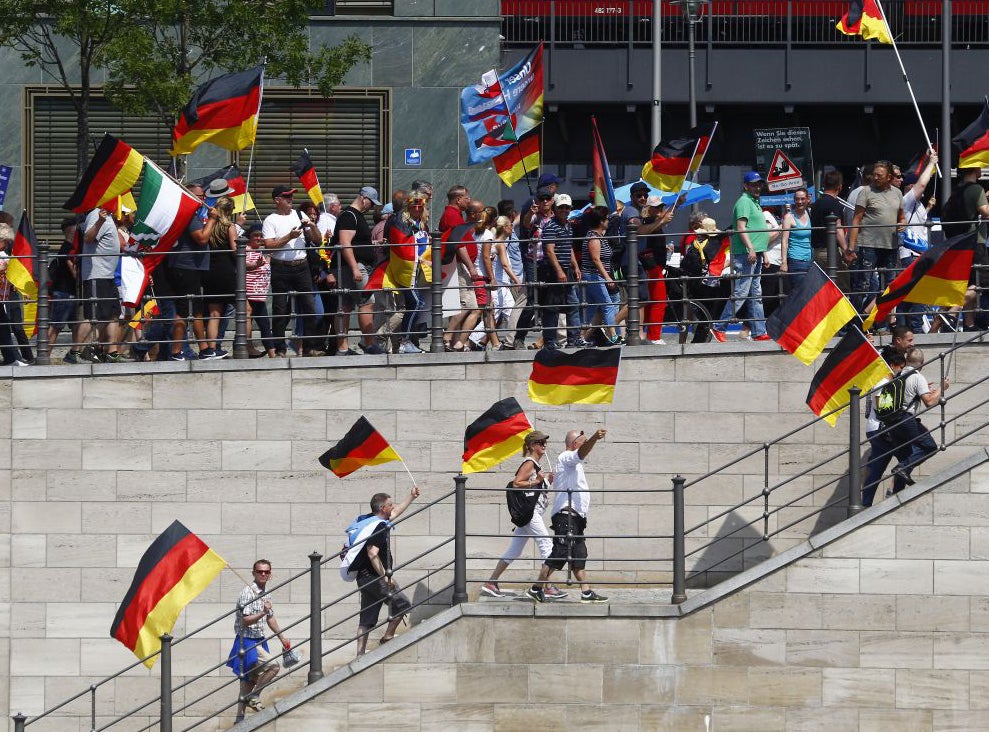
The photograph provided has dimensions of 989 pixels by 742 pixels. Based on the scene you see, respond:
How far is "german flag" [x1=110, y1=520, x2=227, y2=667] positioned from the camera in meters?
16.6

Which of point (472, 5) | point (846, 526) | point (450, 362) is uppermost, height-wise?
point (472, 5)

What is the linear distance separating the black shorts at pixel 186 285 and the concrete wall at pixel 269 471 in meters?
0.91

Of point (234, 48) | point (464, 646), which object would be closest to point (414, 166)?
point (234, 48)

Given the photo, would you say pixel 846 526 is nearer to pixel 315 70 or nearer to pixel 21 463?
pixel 21 463

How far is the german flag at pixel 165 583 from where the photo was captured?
1661 centimetres

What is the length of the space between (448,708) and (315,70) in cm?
1165

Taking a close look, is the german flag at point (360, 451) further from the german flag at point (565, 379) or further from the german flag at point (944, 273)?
the german flag at point (944, 273)

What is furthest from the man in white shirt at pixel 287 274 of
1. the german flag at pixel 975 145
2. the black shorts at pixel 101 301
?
the german flag at pixel 975 145

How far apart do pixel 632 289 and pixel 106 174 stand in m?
5.28

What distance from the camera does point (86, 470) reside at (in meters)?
18.4

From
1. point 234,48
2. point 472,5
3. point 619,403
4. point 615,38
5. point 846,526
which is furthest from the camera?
point 615,38

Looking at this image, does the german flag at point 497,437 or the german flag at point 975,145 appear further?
the german flag at point 975,145

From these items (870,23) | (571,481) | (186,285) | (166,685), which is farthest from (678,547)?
(870,23)

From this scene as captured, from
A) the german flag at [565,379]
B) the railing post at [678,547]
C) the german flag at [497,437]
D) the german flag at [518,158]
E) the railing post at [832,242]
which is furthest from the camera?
the german flag at [518,158]
